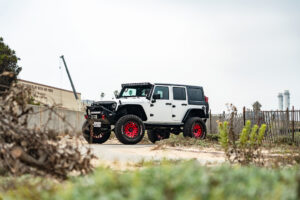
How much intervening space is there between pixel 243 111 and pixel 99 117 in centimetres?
835

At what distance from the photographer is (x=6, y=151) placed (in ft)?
18.0

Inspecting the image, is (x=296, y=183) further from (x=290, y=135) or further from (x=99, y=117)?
(x=290, y=135)

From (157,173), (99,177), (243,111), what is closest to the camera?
(99,177)

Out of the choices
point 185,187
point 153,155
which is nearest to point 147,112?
point 153,155

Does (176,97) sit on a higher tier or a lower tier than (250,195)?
higher

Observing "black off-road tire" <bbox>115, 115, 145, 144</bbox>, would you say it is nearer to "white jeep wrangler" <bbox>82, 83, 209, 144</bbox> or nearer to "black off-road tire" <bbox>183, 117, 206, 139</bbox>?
"white jeep wrangler" <bbox>82, 83, 209, 144</bbox>

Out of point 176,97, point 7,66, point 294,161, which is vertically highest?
point 7,66

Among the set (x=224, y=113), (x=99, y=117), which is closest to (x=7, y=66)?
(x=224, y=113)

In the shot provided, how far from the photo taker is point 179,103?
Answer: 613 inches

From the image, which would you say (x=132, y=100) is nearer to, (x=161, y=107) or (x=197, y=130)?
(x=161, y=107)

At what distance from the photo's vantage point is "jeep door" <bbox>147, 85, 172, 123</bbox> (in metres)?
14.9

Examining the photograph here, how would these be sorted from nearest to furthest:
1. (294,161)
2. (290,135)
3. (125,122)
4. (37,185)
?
(37,185) < (294,161) < (125,122) < (290,135)

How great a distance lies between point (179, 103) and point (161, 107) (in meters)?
0.79

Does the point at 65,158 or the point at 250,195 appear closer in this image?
the point at 250,195
